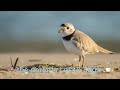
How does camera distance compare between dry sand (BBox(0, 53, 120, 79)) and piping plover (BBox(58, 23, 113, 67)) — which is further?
piping plover (BBox(58, 23, 113, 67))

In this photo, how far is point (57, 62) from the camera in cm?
527

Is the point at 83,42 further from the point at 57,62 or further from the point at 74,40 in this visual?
the point at 57,62

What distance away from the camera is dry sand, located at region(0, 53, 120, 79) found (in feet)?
13.8

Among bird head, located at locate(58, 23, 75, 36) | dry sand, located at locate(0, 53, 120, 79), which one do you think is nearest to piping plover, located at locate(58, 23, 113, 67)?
bird head, located at locate(58, 23, 75, 36)

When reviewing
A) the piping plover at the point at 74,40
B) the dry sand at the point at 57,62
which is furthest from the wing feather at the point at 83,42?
the dry sand at the point at 57,62

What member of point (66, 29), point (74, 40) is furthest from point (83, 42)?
point (66, 29)

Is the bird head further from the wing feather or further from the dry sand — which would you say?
the dry sand

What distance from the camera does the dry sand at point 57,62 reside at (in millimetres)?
4207

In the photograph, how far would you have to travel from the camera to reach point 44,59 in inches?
218

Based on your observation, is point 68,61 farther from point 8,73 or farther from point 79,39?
point 8,73

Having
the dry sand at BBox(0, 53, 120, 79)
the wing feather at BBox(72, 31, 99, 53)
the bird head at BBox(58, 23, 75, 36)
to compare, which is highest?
the bird head at BBox(58, 23, 75, 36)

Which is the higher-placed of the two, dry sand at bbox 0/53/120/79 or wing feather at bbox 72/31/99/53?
wing feather at bbox 72/31/99/53
